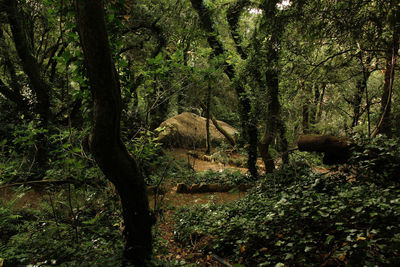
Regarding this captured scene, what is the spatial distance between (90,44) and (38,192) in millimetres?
7095

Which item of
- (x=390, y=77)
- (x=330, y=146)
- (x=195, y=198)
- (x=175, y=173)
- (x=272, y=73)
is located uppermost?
(x=272, y=73)

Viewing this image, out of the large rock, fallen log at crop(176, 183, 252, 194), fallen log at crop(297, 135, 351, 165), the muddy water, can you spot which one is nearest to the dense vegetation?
fallen log at crop(297, 135, 351, 165)

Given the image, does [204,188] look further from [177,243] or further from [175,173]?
[175,173]

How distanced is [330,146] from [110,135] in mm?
4623

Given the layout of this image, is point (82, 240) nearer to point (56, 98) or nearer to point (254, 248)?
point (254, 248)

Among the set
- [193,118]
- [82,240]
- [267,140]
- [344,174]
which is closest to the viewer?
[82,240]

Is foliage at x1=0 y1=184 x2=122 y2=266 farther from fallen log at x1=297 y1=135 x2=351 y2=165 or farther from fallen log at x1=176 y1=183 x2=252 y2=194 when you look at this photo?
fallen log at x1=176 y1=183 x2=252 y2=194

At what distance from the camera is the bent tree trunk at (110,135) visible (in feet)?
6.09

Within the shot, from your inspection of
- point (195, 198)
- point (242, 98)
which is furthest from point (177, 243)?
point (242, 98)

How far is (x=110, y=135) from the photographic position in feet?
6.97

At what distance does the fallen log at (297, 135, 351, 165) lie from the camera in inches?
184

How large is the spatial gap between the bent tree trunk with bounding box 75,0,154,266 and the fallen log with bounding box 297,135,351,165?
4080 millimetres

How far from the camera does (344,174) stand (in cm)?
466

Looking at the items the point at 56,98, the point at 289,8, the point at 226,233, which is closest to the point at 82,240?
the point at 226,233
